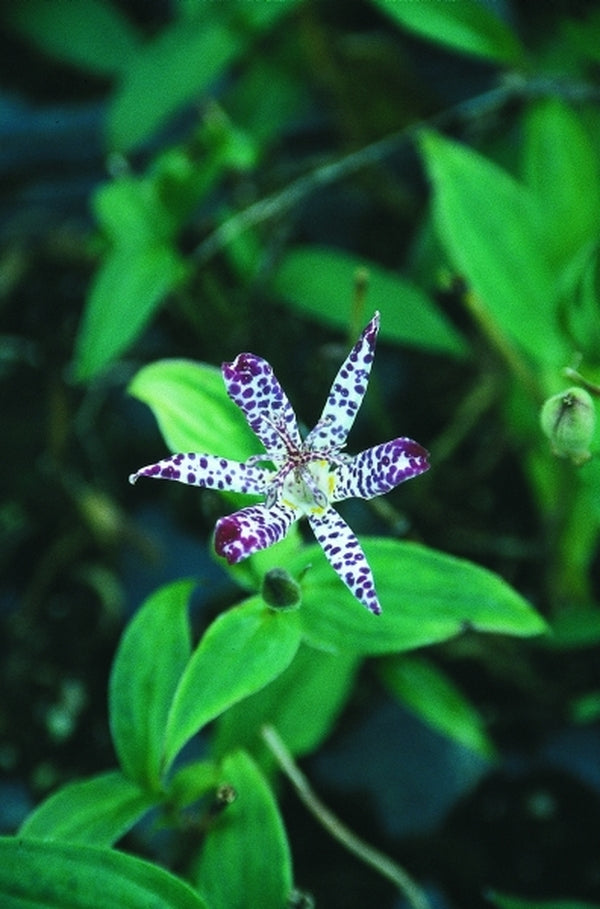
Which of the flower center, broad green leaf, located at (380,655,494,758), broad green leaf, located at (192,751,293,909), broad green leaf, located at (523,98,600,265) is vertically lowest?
broad green leaf, located at (380,655,494,758)

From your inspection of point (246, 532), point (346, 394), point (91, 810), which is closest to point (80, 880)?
point (91, 810)

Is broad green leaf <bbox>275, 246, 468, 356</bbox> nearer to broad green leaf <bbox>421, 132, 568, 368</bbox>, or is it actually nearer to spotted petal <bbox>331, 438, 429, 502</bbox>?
broad green leaf <bbox>421, 132, 568, 368</bbox>

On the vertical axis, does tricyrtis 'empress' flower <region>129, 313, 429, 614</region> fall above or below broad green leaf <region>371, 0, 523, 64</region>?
below

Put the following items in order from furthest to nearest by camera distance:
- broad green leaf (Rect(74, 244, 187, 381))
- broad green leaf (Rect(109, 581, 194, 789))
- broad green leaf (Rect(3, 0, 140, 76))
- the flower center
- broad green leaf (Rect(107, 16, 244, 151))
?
broad green leaf (Rect(3, 0, 140, 76)) < broad green leaf (Rect(107, 16, 244, 151)) < broad green leaf (Rect(74, 244, 187, 381)) < broad green leaf (Rect(109, 581, 194, 789)) < the flower center

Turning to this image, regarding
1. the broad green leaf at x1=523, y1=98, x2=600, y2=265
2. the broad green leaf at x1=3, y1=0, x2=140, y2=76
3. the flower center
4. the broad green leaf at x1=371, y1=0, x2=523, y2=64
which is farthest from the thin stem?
the broad green leaf at x1=3, y1=0, x2=140, y2=76

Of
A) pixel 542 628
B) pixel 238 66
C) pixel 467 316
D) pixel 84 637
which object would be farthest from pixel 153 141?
pixel 542 628

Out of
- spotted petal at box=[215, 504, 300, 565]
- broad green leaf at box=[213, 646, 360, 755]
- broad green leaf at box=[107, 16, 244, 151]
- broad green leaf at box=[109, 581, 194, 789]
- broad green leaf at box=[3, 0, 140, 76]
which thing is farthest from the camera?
broad green leaf at box=[3, 0, 140, 76]

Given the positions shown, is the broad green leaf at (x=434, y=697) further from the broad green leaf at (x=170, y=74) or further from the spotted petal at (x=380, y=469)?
the broad green leaf at (x=170, y=74)
